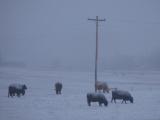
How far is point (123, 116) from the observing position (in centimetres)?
2188

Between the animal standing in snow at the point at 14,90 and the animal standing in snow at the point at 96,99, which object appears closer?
the animal standing in snow at the point at 96,99

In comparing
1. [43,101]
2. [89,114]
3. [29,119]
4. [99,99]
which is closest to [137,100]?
[99,99]

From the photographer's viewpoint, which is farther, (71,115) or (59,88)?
(59,88)

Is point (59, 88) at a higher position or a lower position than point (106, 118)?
higher

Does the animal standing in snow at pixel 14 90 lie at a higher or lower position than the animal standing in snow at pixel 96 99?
higher

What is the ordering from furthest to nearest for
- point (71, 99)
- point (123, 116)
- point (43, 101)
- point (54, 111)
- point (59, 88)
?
point (59, 88), point (71, 99), point (43, 101), point (54, 111), point (123, 116)

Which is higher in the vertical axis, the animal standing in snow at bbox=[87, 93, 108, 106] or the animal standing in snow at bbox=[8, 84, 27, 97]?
the animal standing in snow at bbox=[8, 84, 27, 97]

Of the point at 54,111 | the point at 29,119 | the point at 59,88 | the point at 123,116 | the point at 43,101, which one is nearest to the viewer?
the point at 29,119

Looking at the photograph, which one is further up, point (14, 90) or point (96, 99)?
point (14, 90)

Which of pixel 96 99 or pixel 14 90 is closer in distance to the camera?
pixel 96 99

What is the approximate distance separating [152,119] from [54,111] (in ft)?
16.2

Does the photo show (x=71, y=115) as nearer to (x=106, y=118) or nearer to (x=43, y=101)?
(x=106, y=118)

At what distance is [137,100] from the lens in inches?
1183

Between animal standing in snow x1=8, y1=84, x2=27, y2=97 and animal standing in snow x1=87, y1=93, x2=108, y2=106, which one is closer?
animal standing in snow x1=87, y1=93, x2=108, y2=106
